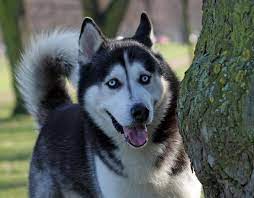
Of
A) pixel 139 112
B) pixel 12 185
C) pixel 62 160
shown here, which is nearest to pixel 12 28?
pixel 12 185

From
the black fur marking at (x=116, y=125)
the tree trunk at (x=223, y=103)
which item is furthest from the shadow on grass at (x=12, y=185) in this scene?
the tree trunk at (x=223, y=103)

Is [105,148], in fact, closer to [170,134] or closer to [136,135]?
[136,135]

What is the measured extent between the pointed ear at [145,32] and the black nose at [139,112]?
2.87 ft

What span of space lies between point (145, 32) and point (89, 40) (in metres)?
0.48

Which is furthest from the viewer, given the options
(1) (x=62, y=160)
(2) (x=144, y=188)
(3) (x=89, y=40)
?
(1) (x=62, y=160)

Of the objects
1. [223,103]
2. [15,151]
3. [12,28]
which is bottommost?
[12,28]

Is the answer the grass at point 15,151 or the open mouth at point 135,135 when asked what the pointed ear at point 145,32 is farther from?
the open mouth at point 135,135

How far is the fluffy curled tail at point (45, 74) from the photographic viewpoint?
22.8 feet

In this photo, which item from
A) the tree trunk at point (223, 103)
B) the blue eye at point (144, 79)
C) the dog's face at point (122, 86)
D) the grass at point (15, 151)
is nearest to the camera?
the tree trunk at point (223, 103)

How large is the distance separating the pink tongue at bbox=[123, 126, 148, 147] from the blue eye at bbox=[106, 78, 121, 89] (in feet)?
1.07

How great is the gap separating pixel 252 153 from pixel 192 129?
17.8 inches

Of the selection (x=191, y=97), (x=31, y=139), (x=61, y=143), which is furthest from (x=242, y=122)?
(x=31, y=139)

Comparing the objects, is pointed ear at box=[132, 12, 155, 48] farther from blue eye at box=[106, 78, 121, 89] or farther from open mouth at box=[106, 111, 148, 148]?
open mouth at box=[106, 111, 148, 148]

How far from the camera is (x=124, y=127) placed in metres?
5.34
